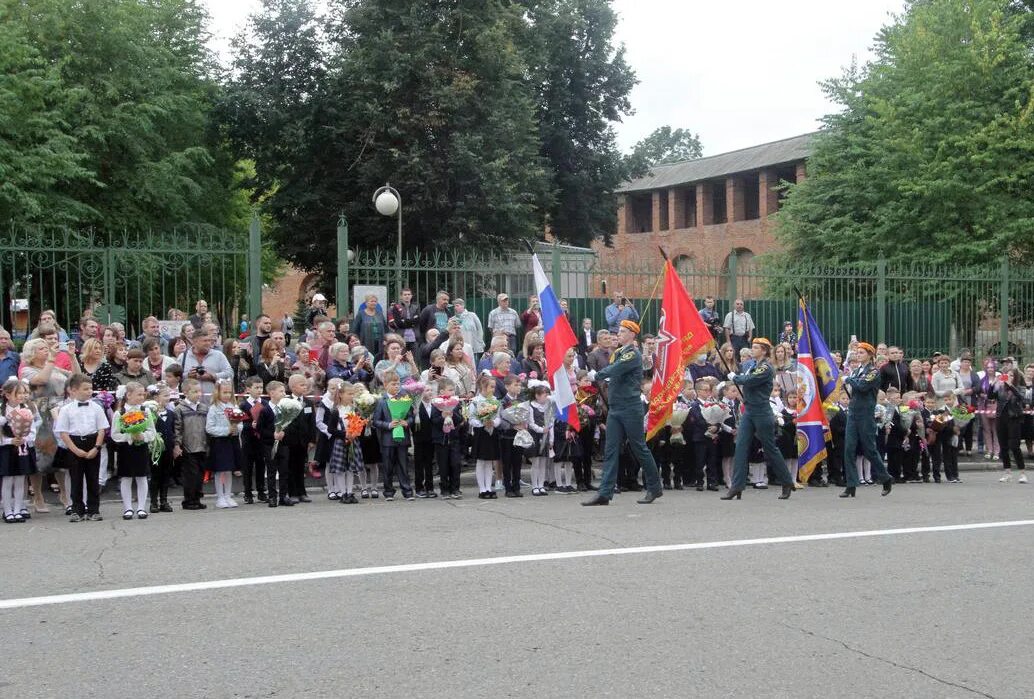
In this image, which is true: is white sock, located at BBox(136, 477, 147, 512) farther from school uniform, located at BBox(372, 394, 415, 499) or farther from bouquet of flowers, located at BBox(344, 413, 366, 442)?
school uniform, located at BBox(372, 394, 415, 499)

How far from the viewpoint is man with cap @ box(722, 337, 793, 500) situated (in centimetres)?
1314

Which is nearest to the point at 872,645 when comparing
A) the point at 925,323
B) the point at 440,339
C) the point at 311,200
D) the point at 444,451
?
the point at 444,451

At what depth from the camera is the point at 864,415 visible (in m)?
14.1

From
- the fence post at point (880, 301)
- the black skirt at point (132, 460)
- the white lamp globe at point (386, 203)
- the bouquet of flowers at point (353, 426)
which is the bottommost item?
the black skirt at point (132, 460)

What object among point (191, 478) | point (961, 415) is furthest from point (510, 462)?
point (961, 415)

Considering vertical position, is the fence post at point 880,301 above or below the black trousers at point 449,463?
above

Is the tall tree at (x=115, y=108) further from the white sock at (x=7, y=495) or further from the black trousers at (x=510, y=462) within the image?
the black trousers at (x=510, y=462)

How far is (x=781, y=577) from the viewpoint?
793 cm

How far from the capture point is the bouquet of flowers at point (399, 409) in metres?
13.1

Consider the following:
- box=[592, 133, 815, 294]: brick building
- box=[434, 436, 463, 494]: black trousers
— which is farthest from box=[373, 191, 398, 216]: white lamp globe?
box=[592, 133, 815, 294]: brick building

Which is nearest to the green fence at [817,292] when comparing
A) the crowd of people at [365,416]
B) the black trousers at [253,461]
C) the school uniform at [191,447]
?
the crowd of people at [365,416]

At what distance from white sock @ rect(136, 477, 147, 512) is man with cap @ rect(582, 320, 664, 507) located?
4719mm

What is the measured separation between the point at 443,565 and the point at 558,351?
5918mm

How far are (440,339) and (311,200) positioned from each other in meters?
17.0
